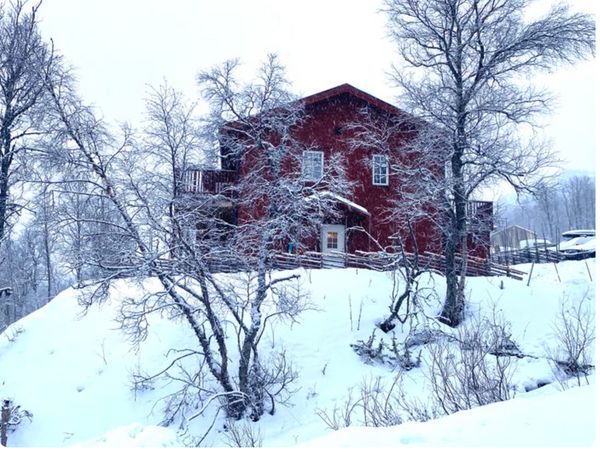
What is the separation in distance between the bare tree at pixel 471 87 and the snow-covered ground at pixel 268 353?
5.33 feet

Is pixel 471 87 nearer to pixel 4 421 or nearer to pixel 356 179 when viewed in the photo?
pixel 356 179

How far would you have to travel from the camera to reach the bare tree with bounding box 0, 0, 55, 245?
646cm

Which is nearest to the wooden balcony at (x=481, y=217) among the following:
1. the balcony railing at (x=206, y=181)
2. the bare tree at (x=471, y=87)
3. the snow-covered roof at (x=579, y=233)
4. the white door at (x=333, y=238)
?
the bare tree at (x=471, y=87)

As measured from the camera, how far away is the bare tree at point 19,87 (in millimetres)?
6461

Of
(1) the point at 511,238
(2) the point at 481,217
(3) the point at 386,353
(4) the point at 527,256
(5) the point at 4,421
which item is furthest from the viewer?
(4) the point at 527,256

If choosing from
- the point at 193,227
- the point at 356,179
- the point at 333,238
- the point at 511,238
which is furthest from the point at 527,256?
the point at 193,227

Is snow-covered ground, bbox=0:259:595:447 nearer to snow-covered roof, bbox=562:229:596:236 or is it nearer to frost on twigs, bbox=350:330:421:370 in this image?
frost on twigs, bbox=350:330:421:370

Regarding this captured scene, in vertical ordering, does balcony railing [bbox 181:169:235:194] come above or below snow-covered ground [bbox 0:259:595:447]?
above

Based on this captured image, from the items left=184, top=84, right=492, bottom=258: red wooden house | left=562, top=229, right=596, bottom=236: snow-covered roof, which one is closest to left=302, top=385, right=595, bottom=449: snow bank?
left=562, top=229, right=596, bottom=236: snow-covered roof

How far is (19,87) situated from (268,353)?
625cm

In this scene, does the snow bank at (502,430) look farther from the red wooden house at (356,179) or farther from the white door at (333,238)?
the white door at (333,238)

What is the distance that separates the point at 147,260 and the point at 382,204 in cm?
790

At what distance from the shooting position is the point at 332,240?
12.2m

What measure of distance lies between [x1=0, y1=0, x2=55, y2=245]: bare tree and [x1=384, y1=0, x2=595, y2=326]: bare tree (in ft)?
20.6
